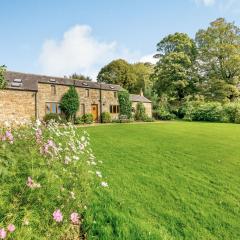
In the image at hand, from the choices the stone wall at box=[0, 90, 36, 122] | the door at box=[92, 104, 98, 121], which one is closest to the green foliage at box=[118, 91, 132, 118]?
the door at box=[92, 104, 98, 121]

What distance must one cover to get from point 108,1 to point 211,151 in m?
7.94

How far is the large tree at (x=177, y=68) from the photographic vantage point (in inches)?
1522

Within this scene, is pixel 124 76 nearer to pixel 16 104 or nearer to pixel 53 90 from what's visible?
pixel 53 90

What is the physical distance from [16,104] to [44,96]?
3260mm

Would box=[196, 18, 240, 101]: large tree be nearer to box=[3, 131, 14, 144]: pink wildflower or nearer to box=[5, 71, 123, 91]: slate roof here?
box=[5, 71, 123, 91]: slate roof

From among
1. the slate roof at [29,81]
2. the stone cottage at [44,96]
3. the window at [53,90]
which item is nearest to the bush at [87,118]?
the stone cottage at [44,96]

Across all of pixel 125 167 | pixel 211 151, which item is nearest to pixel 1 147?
pixel 125 167

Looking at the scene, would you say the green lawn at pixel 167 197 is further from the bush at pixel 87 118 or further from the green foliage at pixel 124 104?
the green foliage at pixel 124 104

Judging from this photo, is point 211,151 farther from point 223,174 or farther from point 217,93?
point 217,93

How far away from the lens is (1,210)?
Result: 2641 millimetres

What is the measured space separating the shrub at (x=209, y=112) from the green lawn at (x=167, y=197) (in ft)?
76.4

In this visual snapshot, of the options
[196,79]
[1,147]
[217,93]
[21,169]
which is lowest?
[21,169]

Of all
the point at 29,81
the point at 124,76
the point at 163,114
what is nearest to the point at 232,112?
the point at 163,114

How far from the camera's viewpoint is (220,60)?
3722 cm
